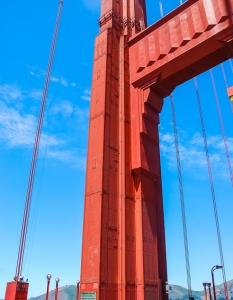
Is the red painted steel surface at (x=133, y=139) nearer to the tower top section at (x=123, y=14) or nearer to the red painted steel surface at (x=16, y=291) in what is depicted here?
the tower top section at (x=123, y=14)

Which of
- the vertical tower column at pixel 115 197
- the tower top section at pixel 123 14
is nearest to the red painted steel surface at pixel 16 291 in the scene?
the vertical tower column at pixel 115 197

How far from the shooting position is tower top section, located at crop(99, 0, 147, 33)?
20891mm

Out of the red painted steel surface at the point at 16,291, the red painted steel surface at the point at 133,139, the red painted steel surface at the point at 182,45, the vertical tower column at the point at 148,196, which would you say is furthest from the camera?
the red painted steel surface at the point at 182,45

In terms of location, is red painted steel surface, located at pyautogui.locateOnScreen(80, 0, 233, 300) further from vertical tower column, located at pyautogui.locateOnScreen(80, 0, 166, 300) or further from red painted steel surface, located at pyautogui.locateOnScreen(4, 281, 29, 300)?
red painted steel surface, located at pyautogui.locateOnScreen(4, 281, 29, 300)

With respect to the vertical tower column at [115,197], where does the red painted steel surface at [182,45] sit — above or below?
above

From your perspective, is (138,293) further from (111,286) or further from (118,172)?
(118,172)

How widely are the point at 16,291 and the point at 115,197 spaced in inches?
240

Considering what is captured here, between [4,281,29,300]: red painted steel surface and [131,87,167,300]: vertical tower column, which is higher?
[131,87,167,300]: vertical tower column

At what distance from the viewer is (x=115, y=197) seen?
15484mm

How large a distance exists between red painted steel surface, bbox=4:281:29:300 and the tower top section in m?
16.2

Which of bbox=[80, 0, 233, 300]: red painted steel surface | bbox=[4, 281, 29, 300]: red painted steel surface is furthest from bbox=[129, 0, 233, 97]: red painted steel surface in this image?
bbox=[4, 281, 29, 300]: red painted steel surface

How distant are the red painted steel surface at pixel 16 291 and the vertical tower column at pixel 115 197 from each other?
2518 millimetres

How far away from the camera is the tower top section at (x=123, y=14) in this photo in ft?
68.5

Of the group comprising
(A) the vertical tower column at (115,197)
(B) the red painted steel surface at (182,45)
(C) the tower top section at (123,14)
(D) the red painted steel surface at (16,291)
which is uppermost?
(C) the tower top section at (123,14)
